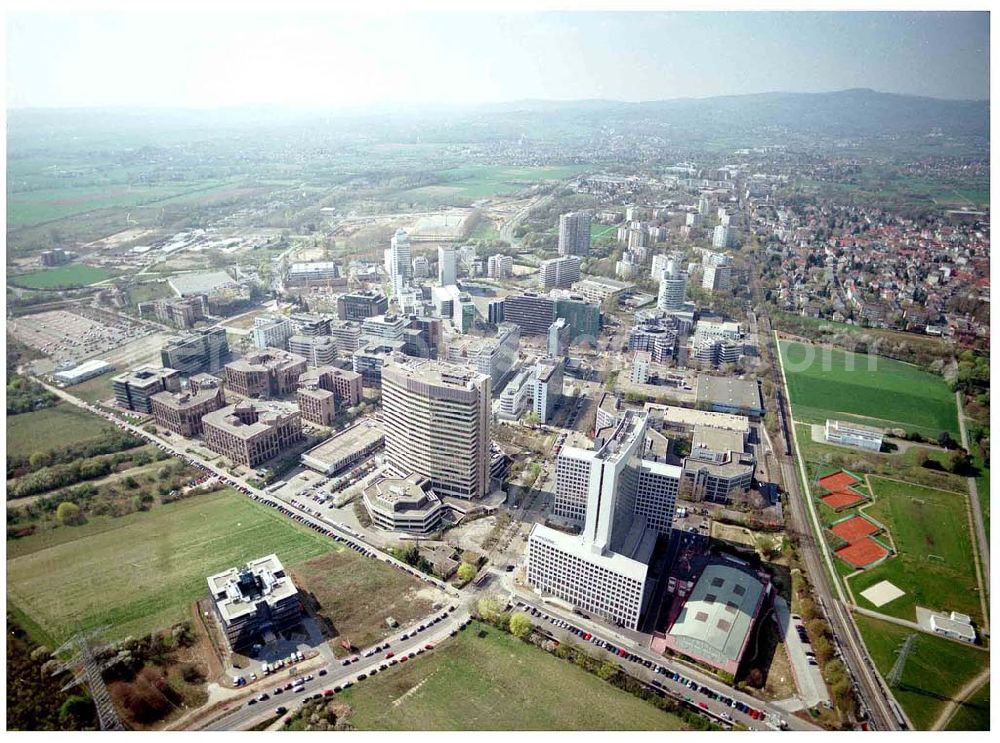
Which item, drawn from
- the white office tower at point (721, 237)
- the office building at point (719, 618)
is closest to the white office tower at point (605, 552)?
the office building at point (719, 618)

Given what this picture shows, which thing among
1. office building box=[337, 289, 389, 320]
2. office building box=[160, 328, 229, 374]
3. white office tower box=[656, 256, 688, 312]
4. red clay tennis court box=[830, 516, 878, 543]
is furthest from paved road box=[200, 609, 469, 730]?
Result: white office tower box=[656, 256, 688, 312]

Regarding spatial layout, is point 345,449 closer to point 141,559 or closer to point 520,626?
point 141,559

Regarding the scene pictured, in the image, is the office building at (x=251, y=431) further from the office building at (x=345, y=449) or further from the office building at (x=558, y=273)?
the office building at (x=558, y=273)

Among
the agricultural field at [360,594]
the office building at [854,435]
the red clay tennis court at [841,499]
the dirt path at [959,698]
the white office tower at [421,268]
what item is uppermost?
the white office tower at [421,268]

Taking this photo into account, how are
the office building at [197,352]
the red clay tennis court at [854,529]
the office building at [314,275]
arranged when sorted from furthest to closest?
the office building at [314,275] → the office building at [197,352] → the red clay tennis court at [854,529]

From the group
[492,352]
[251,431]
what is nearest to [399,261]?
[492,352]

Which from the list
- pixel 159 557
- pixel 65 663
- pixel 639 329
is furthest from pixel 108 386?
pixel 639 329

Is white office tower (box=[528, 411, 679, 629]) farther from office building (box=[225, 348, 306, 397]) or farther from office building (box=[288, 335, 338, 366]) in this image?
office building (box=[288, 335, 338, 366])
